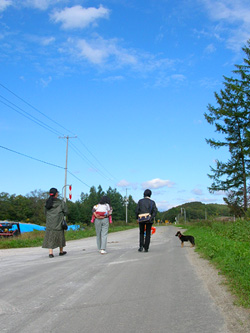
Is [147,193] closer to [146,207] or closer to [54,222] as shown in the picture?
[146,207]

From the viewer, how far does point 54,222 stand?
898 cm

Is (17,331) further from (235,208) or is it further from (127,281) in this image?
(235,208)

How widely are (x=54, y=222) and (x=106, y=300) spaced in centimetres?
501

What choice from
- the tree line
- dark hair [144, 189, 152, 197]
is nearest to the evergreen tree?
dark hair [144, 189, 152, 197]

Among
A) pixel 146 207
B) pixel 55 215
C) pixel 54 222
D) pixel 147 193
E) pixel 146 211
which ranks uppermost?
pixel 147 193

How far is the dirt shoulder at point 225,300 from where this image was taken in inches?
132

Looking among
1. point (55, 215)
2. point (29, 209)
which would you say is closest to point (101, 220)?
point (55, 215)

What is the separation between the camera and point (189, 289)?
16.0 ft

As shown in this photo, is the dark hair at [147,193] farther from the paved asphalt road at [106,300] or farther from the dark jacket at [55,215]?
the paved asphalt road at [106,300]

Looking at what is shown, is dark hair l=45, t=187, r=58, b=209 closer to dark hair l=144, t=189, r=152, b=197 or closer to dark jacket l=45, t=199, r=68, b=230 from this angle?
dark jacket l=45, t=199, r=68, b=230

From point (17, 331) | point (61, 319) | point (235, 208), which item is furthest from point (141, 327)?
point (235, 208)

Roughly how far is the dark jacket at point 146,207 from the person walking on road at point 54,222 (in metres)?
2.12

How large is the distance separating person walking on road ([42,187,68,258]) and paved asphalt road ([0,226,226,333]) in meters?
2.03

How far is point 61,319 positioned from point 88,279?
2.01m
